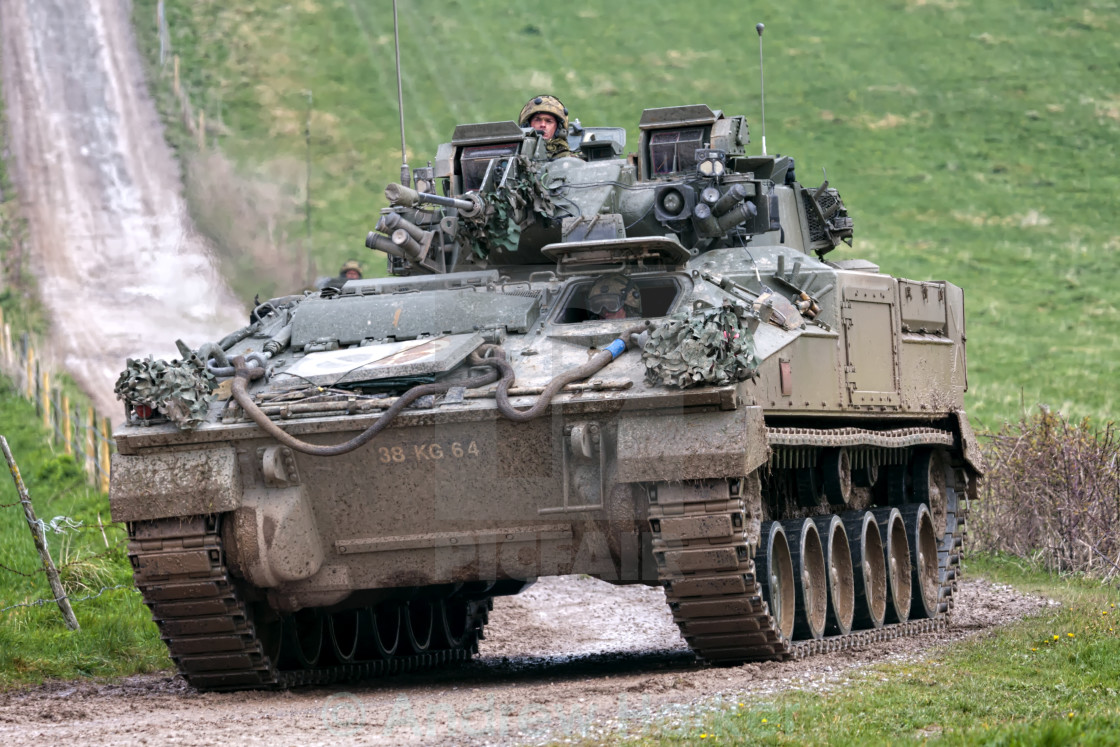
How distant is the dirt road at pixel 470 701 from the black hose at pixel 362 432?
1.68 m

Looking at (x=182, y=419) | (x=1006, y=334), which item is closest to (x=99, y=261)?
(x=1006, y=334)

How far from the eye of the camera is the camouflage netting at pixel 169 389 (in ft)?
38.2

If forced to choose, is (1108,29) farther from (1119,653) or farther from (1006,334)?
(1119,653)

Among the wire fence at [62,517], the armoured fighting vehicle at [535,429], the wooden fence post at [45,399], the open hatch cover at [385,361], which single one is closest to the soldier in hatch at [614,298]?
the armoured fighting vehicle at [535,429]

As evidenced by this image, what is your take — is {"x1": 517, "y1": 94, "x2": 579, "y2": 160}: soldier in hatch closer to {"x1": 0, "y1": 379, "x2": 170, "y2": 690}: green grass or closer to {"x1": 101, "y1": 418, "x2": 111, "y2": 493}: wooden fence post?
{"x1": 0, "y1": 379, "x2": 170, "y2": 690}: green grass

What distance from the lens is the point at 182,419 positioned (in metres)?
11.6

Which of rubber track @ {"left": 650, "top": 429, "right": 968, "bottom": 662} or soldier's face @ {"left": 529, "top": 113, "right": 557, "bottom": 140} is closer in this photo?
rubber track @ {"left": 650, "top": 429, "right": 968, "bottom": 662}

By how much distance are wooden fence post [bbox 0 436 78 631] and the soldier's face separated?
5.60 m

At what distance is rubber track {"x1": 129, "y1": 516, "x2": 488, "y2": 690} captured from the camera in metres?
11.8

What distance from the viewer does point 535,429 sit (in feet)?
38.0

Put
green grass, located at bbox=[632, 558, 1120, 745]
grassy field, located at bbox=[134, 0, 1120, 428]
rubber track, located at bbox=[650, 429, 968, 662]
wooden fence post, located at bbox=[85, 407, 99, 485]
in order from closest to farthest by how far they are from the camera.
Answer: green grass, located at bbox=[632, 558, 1120, 745], rubber track, located at bbox=[650, 429, 968, 662], wooden fence post, located at bbox=[85, 407, 99, 485], grassy field, located at bbox=[134, 0, 1120, 428]

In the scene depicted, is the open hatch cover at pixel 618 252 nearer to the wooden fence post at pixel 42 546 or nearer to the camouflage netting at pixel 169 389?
the camouflage netting at pixel 169 389

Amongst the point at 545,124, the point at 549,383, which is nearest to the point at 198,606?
the point at 549,383

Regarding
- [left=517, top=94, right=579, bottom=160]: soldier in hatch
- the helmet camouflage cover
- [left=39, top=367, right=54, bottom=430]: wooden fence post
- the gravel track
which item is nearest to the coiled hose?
the gravel track
